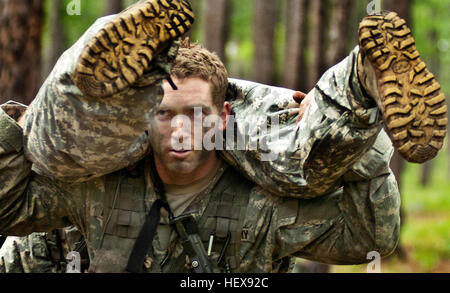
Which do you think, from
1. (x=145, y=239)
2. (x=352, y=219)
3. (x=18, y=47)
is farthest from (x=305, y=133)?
(x=18, y=47)

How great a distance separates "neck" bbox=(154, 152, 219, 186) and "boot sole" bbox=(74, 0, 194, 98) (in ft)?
4.40

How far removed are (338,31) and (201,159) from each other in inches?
192

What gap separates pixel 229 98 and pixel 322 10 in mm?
7884

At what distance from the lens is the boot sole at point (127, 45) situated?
3.30 meters

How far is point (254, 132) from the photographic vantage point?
14.6 feet

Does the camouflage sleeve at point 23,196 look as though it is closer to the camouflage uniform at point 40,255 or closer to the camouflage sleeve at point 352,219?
the camouflage uniform at point 40,255

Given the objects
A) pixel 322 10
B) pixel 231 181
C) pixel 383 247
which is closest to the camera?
pixel 383 247

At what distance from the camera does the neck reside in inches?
185

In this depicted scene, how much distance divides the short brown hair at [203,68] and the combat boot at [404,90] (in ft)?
4.57

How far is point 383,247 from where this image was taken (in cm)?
452

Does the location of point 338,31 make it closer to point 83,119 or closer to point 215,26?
point 215,26

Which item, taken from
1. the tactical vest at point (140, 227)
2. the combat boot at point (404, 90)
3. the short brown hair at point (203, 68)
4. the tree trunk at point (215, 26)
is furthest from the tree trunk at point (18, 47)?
the tree trunk at point (215, 26)
